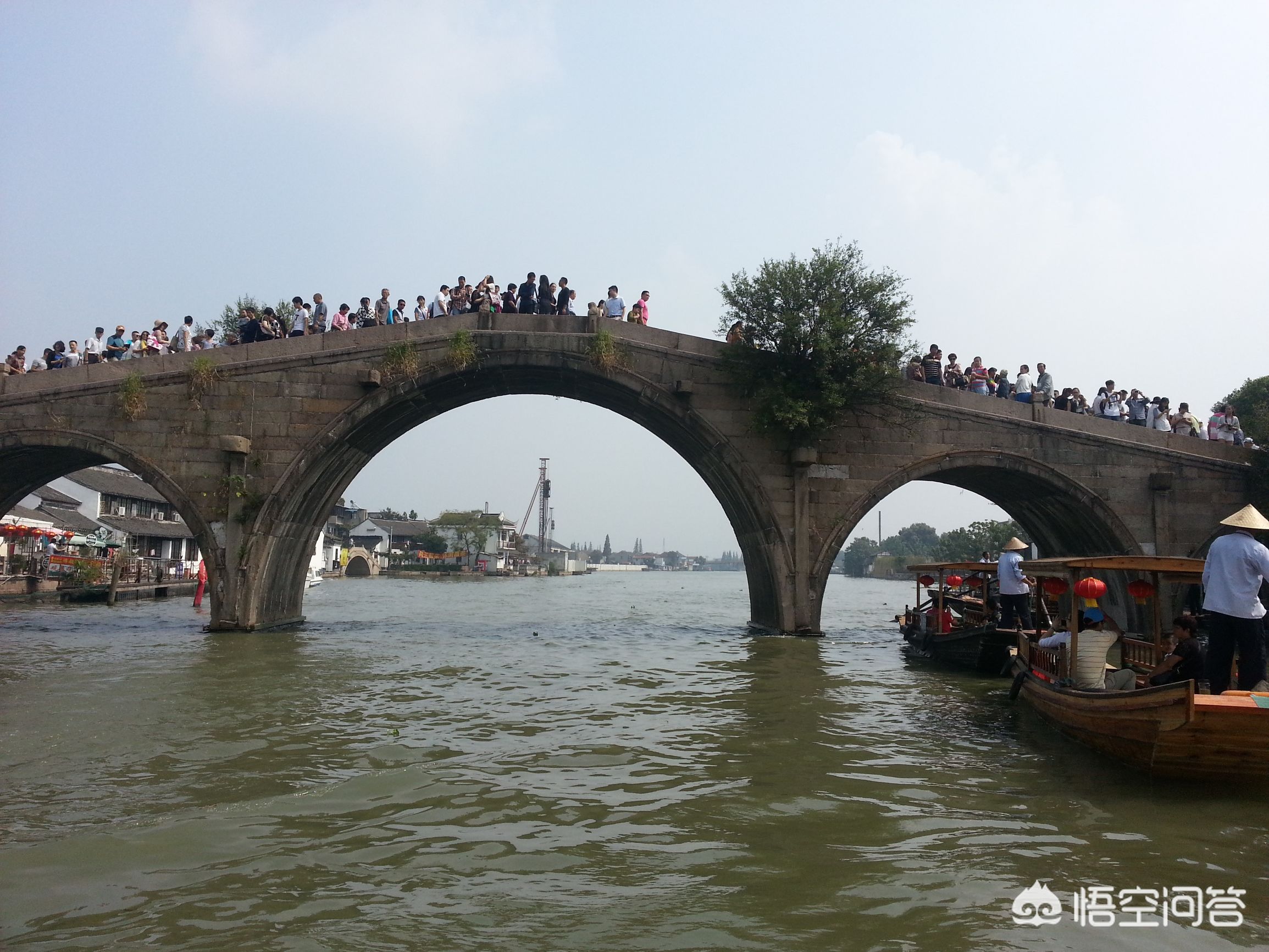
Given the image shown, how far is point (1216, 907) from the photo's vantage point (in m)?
4.30

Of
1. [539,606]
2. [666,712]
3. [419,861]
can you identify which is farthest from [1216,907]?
[539,606]

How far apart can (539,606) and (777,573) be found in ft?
50.8

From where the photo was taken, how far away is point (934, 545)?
91438 mm

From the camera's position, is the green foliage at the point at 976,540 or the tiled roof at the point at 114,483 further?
the green foliage at the point at 976,540

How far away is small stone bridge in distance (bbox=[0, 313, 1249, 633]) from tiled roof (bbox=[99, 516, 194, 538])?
21649mm

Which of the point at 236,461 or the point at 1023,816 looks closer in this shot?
the point at 1023,816

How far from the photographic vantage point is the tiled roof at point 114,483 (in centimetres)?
3653

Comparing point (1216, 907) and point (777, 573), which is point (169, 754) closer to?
point (1216, 907)

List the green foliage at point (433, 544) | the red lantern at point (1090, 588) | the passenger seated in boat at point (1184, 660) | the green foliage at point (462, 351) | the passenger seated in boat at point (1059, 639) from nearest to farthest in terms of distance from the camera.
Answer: the passenger seated in boat at point (1184, 660), the red lantern at point (1090, 588), the passenger seated in boat at point (1059, 639), the green foliage at point (462, 351), the green foliage at point (433, 544)

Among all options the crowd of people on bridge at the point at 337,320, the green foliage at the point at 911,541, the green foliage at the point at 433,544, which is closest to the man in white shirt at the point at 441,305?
the crowd of people on bridge at the point at 337,320

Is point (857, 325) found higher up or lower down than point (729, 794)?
higher up

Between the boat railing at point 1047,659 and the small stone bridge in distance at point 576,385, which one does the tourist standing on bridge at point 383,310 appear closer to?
A: the small stone bridge in distance at point 576,385

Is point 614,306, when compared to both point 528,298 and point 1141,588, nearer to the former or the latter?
point 528,298

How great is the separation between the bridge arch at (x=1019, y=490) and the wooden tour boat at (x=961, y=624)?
60.3 inches
